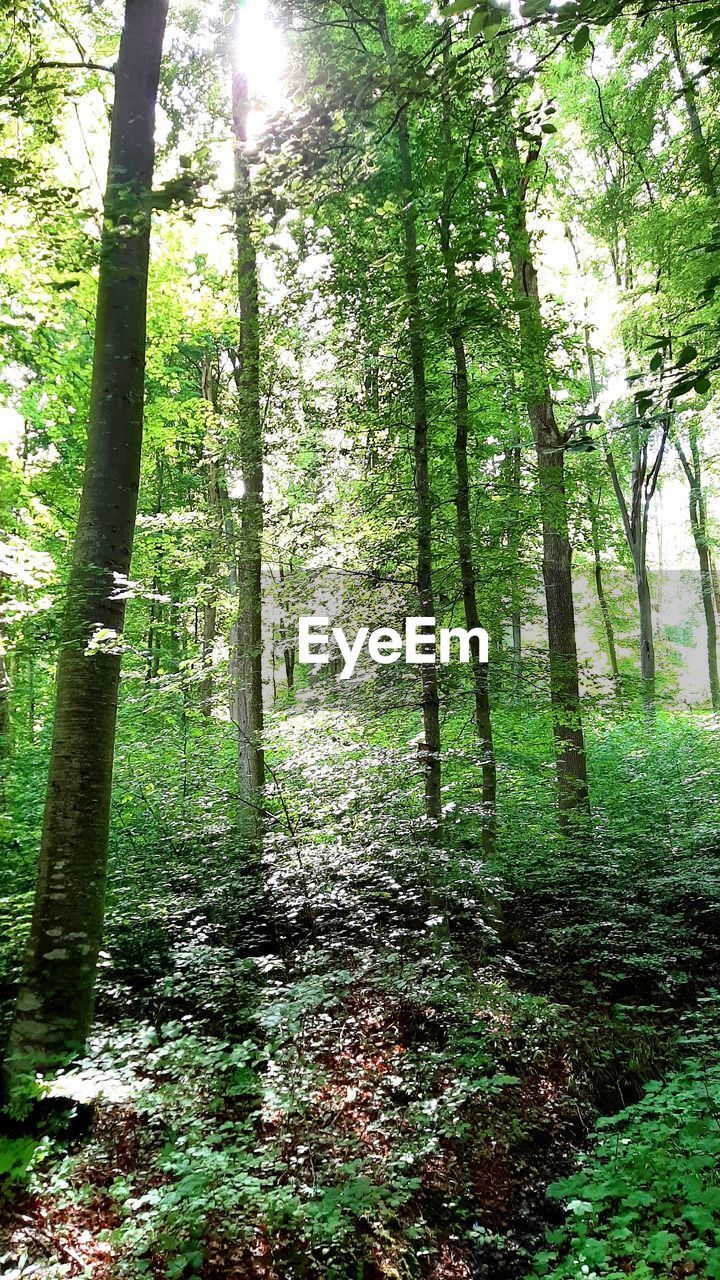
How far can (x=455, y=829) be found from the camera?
20.0 feet

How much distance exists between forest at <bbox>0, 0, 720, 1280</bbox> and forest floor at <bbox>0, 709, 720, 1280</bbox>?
0.09ft

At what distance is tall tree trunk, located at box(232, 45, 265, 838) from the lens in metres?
6.98

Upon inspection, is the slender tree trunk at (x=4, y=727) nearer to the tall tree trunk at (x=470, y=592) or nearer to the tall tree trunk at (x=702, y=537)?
the tall tree trunk at (x=470, y=592)

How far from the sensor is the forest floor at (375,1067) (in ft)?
10.5

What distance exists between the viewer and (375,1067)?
4.42 m

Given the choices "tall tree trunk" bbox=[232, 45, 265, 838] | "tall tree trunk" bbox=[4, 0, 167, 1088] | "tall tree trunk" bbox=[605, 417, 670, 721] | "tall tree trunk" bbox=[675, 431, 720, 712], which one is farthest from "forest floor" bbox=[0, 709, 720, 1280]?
"tall tree trunk" bbox=[675, 431, 720, 712]

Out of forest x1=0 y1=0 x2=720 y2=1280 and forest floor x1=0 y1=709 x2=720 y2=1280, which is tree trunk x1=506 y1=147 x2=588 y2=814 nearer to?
forest x1=0 y1=0 x2=720 y2=1280

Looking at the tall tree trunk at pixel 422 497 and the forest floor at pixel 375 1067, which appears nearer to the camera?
the forest floor at pixel 375 1067

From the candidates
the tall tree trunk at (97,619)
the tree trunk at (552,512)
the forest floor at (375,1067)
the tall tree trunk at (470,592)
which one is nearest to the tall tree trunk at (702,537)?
the tree trunk at (552,512)

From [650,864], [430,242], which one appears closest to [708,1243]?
[650,864]

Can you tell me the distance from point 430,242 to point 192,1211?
25.0 ft

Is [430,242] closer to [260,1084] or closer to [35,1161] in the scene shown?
[260,1084]

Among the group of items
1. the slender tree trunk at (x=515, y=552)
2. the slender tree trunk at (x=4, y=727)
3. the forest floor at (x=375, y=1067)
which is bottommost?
the forest floor at (x=375, y=1067)

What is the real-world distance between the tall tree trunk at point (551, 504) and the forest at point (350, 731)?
0.16ft
